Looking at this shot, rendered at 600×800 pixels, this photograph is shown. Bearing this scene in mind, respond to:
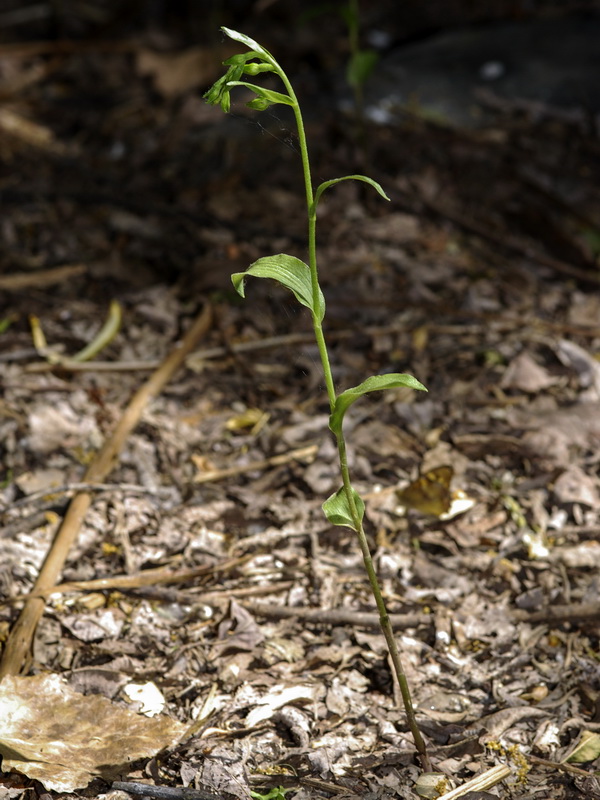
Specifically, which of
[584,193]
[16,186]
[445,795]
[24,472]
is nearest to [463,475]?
[445,795]

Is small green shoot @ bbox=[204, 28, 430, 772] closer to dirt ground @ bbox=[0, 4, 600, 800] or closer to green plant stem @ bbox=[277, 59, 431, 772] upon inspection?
green plant stem @ bbox=[277, 59, 431, 772]

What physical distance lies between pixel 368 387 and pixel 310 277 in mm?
221

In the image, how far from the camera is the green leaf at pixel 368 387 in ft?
4.17

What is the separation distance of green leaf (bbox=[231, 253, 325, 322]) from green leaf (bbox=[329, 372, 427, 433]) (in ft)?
0.45

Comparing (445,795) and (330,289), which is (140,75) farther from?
(445,795)

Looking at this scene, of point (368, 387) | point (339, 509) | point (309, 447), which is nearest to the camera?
point (368, 387)

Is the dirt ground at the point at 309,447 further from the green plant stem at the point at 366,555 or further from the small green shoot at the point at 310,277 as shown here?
the small green shoot at the point at 310,277

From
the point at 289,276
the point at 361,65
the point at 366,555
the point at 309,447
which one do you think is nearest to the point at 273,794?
the point at 366,555

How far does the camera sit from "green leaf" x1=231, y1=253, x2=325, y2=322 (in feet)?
4.27

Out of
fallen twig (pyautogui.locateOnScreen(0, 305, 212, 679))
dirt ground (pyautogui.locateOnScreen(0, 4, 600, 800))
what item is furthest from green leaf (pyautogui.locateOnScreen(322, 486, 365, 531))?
fallen twig (pyautogui.locateOnScreen(0, 305, 212, 679))

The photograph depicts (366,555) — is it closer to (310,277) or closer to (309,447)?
(310,277)

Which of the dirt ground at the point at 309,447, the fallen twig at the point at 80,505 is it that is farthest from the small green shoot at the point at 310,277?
the fallen twig at the point at 80,505

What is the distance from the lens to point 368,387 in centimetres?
131

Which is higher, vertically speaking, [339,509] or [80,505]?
[339,509]
